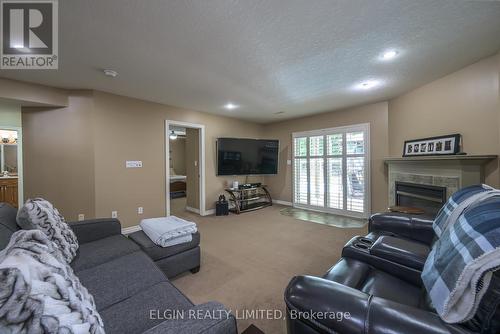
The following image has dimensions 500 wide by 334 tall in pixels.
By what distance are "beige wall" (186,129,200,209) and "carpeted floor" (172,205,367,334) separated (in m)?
0.93

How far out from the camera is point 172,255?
200 centimetres

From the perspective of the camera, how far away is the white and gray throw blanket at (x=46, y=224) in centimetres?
150

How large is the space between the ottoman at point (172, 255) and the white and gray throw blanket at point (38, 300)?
1.20 m

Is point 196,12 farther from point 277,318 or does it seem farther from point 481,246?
point 277,318

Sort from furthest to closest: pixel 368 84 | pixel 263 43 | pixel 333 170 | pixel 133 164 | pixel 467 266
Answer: pixel 333 170 → pixel 133 164 → pixel 368 84 → pixel 263 43 → pixel 467 266

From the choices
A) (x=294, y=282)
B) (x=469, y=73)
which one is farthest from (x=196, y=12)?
(x=469, y=73)

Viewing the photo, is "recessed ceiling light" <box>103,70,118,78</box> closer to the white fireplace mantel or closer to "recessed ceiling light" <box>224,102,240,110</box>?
"recessed ceiling light" <box>224,102,240,110</box>

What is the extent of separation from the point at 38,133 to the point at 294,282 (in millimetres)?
4314

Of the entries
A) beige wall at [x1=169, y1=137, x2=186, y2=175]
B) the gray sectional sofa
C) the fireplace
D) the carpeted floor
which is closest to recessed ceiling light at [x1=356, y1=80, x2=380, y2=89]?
the fireplace

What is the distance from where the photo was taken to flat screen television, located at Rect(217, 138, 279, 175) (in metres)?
4.76

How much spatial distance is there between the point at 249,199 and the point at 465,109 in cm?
416

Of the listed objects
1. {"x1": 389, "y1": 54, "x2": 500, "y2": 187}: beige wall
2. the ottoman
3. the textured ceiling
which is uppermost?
the textured ceiling

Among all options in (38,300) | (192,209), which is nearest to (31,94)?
(192,209)

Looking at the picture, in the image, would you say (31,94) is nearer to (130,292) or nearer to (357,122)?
(130,292)
